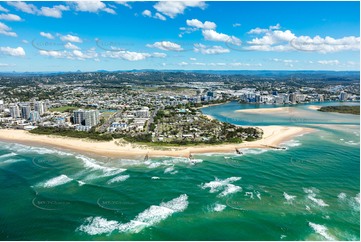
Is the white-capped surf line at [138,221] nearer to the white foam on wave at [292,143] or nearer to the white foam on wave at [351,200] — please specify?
the white foam on wave at [351,200]

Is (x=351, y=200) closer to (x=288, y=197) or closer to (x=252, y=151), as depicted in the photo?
(x=288, y=197)

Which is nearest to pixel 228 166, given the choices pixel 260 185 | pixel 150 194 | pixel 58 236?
pixel 260 185

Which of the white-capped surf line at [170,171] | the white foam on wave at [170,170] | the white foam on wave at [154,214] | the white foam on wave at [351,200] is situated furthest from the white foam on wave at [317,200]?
the white foam on wave at [170,170]

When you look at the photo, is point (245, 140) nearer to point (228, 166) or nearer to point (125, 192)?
point (228, 166)

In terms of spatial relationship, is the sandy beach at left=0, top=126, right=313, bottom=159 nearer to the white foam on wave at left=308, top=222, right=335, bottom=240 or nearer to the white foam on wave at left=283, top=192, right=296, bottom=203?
the white foam on wave at left=283, top=192, right=296, bottom=203

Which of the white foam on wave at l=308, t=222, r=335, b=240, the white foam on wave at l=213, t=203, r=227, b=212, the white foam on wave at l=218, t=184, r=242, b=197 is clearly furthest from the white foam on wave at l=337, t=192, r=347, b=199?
the white foam on wave at l=213, t=203, r=227, b=212

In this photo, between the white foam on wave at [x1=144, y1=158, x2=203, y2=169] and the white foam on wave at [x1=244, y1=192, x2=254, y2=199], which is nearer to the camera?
the white foam on wave at [x1=244, y1=192, x2=254, y2=199]
